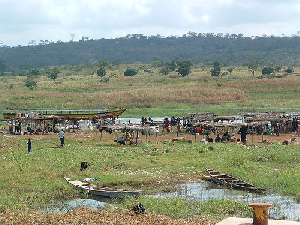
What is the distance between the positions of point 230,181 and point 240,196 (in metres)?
1.90

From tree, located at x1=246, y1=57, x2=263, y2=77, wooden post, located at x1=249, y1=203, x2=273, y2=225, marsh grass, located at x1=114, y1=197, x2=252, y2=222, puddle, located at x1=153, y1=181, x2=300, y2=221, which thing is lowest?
puddle, located at x1=153, y1=181, x2=300, y2=221

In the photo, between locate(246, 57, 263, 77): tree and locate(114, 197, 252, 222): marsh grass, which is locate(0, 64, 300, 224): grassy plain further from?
locate(246, 57, 263, 77): tree

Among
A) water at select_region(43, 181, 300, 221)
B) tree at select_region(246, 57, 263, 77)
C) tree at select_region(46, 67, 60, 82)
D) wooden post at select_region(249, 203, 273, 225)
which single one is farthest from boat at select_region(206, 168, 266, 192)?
tree at select_region(46, 67, 60, 82)

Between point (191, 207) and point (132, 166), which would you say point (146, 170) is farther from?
point (191, 207)

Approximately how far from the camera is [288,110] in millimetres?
57781

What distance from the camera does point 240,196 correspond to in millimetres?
19078

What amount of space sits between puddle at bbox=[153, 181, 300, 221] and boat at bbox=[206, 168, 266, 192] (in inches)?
9.6

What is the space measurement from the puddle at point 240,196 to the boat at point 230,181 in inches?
9.6

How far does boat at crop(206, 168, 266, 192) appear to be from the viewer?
19.7m

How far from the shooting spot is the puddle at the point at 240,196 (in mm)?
16775

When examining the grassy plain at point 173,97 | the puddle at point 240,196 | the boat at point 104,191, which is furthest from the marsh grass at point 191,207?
the grassy plain at point 173,97

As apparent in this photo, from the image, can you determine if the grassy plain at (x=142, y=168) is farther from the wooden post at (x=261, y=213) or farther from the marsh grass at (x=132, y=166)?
the wooden post at (x=261, y=213)

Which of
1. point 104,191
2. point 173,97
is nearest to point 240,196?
point 104,191

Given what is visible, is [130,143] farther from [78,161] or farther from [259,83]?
[259,83]
